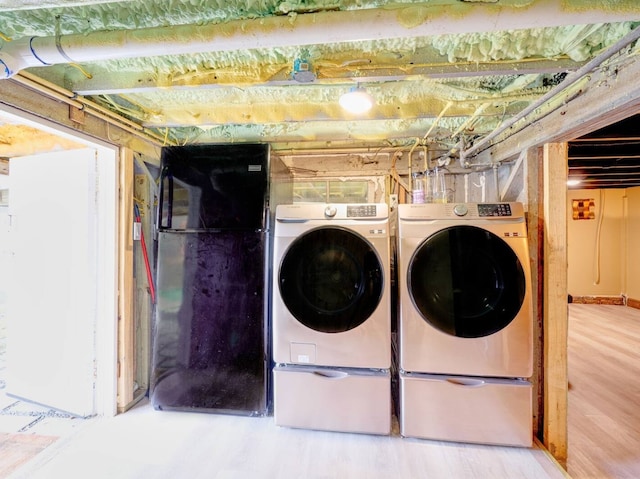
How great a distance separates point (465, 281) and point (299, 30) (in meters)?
1.54

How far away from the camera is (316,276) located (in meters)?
1.81

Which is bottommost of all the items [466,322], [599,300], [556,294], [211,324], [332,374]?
[599,300]

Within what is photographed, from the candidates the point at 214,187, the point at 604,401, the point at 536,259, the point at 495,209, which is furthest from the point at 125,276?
the point at 604,401

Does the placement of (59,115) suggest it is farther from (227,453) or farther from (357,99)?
(227,453)

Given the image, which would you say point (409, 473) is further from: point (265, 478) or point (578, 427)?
point (578, 427)

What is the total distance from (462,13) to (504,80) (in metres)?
0.88

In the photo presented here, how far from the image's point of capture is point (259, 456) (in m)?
1.62

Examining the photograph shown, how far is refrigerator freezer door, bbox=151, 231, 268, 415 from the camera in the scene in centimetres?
193

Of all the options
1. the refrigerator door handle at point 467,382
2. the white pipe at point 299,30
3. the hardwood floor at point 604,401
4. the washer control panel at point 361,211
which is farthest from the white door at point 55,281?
the hardwood floor at point 604,401

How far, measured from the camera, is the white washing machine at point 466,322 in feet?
5.30

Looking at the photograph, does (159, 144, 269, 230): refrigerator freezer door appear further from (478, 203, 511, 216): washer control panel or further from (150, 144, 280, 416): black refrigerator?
(478, 203, 511, 216): washer control panel

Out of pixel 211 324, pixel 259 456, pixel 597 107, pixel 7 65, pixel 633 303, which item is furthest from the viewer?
pixel 633 303

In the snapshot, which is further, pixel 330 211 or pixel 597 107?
pixel 330 211

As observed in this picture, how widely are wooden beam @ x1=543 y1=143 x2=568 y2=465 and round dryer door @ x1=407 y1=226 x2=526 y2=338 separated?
0.30 m
